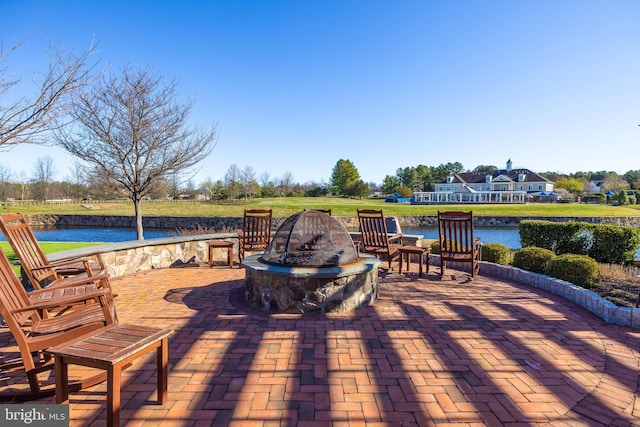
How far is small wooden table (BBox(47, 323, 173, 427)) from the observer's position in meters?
1.97

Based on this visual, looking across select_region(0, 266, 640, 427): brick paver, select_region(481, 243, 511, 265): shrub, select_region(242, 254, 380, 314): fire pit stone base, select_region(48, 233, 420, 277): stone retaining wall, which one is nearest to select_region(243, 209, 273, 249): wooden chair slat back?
select_region(48, 233, 420, 277): stone retaining wall

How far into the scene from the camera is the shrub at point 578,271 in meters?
5.34

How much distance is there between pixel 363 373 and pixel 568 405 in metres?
1.51

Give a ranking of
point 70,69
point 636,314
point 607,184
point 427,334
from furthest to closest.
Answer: point 607,184 < point 70,69 < point 636,314 < point 427,334

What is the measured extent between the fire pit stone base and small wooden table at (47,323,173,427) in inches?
81.3

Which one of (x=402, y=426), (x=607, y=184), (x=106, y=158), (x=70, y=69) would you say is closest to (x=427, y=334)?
(x=402, y=426)

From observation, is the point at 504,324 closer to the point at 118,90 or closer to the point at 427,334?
the point at 427,334

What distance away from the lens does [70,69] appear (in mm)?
4789

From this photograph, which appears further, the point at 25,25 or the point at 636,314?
the point at 25,25

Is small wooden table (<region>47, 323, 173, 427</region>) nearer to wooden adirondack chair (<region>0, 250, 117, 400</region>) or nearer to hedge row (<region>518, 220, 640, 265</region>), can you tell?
wooden adirondack chair (<region>0, 250, 117, 400</region>)

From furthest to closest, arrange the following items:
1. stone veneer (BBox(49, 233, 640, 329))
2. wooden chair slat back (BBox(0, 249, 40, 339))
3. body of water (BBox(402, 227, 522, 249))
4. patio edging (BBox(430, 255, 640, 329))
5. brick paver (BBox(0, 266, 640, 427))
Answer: body of water (BBox(402, 227, 522, 249))
stone veneer (BBox(49, 233, 640, 329))
patio edging (BBox(430, 255, 640, 329))
wooden chair slat back (BBox(0, 249, 40, 339))
brick paver (BBox(0, 266, 640, 427))

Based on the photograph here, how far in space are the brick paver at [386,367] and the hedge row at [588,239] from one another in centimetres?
453

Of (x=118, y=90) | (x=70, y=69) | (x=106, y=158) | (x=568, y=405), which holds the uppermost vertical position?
(x=118, y=90)

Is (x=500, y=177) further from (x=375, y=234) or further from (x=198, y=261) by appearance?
(x=198, y=261)
